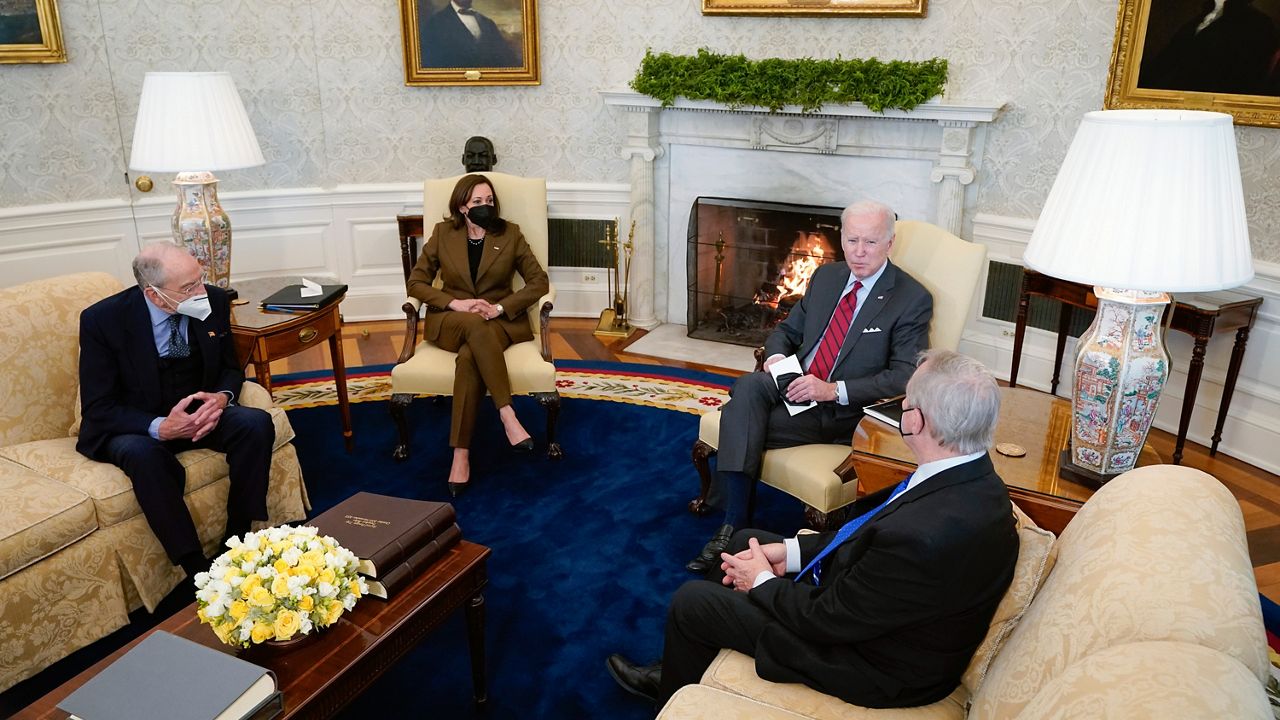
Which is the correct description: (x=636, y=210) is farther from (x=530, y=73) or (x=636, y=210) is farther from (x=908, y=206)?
(x=908, y=206)

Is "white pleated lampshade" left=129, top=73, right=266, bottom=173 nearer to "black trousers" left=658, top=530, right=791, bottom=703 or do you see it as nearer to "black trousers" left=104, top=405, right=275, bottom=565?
"black trousers" left=104, top=405, right=275, bottom=565

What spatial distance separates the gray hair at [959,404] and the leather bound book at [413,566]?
1372 mm

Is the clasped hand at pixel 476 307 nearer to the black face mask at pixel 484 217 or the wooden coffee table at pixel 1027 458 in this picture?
the black face mask at pixel 484 217

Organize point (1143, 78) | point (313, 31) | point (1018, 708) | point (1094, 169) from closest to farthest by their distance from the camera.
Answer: point (1018, 708)
point (1094, 169)
point (1143, 78)
point (313, 31)

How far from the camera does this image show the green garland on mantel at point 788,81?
4.81 meters

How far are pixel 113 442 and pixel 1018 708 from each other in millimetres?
2877

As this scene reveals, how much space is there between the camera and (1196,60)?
4184mm

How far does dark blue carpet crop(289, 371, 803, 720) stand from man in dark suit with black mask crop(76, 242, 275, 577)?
613mm

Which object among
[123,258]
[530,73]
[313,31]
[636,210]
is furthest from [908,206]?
[123,258]

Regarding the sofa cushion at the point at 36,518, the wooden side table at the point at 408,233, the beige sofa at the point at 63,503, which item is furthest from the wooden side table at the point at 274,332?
the wooden side table at the point at 408,233

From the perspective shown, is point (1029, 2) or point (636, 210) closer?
point (1029, 2)

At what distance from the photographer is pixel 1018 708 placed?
1.70 m

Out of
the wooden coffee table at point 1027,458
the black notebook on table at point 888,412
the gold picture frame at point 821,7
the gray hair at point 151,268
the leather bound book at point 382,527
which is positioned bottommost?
the leather bound book at point 382,527

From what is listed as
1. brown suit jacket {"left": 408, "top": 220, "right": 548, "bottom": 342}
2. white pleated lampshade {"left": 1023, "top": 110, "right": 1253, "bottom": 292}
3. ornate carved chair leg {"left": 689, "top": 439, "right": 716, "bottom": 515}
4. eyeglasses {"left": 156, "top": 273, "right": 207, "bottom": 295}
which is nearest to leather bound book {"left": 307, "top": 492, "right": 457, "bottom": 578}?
eyeglasses {"left": 156, "top": 273, "right": 207, "bottom": 295}
